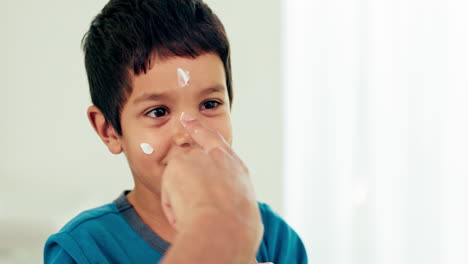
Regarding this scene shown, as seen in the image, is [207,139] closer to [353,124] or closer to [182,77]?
[182,77]

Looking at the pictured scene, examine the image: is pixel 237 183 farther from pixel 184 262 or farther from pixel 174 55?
pixel 174 55

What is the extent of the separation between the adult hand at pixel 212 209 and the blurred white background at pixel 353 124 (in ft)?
3.85

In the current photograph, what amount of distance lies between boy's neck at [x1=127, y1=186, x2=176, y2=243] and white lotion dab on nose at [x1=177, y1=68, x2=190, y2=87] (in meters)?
0.21

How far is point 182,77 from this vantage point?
82 cm

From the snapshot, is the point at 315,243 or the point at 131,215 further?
the point at 315,243

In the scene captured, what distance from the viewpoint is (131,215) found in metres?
0.93

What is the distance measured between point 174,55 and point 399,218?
1.17 m

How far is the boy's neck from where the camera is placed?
0.93 m

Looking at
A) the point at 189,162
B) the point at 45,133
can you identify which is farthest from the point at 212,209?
the point at 45,133

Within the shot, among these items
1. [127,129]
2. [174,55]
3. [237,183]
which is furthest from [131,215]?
[237,183]

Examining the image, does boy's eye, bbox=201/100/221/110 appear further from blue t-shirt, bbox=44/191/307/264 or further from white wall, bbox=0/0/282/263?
white wall, bbox=0/0/282/263

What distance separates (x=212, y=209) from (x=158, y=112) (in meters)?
0.46

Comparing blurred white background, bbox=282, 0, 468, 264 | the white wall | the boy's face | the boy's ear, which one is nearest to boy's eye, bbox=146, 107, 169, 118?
the boy's face

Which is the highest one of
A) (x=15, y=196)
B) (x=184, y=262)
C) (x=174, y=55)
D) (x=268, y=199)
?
(x=174, y=55)
